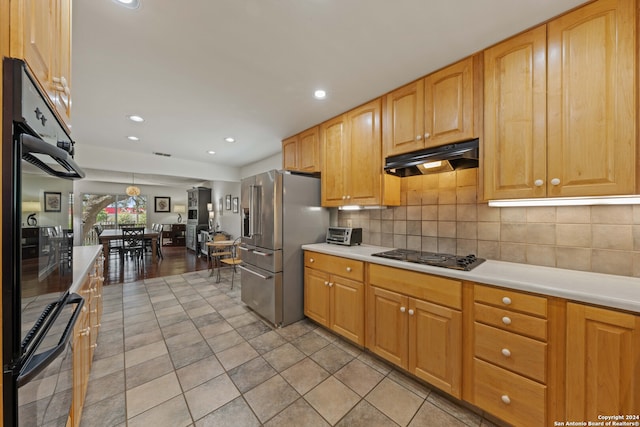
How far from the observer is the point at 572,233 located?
5.02ft

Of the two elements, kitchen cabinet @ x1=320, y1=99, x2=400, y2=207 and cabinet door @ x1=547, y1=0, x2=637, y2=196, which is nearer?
cabinet door @ x1=547, y1=0, x2=637, y2=196

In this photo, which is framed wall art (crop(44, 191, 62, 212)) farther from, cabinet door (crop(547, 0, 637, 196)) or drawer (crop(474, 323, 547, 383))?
cabinet door (crop(547, 0, 637, 196))

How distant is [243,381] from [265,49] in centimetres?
240

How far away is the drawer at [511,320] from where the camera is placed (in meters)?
1.22

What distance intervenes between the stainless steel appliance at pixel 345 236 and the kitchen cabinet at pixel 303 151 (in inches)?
31.5

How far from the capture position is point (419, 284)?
1.67 m

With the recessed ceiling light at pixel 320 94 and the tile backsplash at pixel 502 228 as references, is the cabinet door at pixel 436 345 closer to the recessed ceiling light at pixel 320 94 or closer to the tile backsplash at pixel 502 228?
the tile backsplash at pixel 502 228

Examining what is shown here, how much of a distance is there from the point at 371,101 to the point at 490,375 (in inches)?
90.5

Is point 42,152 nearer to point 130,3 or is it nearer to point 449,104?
point 130,3

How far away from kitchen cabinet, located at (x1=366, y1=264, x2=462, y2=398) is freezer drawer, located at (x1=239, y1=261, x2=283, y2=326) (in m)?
1.04

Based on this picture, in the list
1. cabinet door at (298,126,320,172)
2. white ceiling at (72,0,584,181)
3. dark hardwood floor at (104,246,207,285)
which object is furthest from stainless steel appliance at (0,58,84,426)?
dark hardwood floor at (104,246,207,285)

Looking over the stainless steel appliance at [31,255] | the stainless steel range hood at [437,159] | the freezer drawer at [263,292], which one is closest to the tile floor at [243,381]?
the freezer drawer at [263,292]

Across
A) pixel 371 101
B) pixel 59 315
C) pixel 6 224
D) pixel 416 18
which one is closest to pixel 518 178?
pixel 416 18

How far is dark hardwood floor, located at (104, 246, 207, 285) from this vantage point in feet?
14.8
